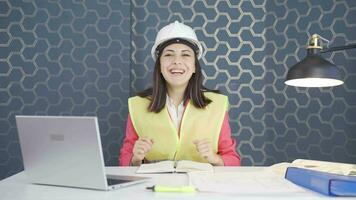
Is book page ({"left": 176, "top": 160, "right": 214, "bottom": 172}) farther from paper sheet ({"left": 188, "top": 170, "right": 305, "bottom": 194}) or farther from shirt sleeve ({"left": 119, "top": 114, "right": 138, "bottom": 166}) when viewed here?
shirt sleeve ({"left": 119, "top": 114, "right": 138, "bottom": 166})

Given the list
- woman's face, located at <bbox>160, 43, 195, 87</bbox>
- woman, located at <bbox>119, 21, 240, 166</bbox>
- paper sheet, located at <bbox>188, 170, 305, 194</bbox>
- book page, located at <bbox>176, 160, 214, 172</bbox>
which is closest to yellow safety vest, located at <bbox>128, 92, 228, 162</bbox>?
woman, located at <bbox>119, 21, 240, 166</bbox>

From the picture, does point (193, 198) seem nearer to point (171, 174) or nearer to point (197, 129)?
point (171, 174)

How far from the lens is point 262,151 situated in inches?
107

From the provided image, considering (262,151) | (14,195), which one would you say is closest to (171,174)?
(14,195)

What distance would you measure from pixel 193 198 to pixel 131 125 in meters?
1.07

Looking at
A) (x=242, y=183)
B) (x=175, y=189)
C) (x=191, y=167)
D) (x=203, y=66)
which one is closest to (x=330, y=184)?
(x=242, y=183)

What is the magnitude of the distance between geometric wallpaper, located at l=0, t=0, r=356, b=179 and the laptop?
61.9 inches

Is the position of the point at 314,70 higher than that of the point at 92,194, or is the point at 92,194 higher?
the point at 314,70

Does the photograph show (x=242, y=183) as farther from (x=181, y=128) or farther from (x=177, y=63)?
(x=177, y=63)

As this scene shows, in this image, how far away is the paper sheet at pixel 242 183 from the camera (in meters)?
1.00

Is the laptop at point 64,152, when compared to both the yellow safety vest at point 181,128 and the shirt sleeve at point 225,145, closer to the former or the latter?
the yellow safety vest at point 181,128

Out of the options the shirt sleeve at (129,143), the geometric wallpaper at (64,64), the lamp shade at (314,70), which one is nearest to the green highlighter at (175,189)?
→ the lamp shade at (314,70)

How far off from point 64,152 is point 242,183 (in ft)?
1.55

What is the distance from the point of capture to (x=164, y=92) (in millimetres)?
1985
